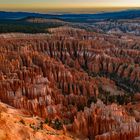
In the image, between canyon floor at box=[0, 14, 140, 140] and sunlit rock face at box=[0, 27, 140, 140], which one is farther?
sunlit rock face at box=[0, 27, 140, 140]

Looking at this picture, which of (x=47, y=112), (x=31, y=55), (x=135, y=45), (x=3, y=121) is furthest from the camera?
(x=135, y=45)

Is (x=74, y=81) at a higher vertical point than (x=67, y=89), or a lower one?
higher

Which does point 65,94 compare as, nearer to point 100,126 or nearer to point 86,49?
point 100,126

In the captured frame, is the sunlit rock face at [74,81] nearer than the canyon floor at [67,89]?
No

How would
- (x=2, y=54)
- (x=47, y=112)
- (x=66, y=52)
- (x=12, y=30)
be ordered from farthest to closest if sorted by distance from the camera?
(x=12, y=30) → (x=66, y=52) → (x=2, y=54) → (x=47, y=112)

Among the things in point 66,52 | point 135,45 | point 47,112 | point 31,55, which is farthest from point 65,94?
point 135,45

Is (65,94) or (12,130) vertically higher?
(12,130)

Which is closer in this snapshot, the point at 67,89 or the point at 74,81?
the point at 67,89

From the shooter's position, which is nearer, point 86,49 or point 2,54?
point 2,54
